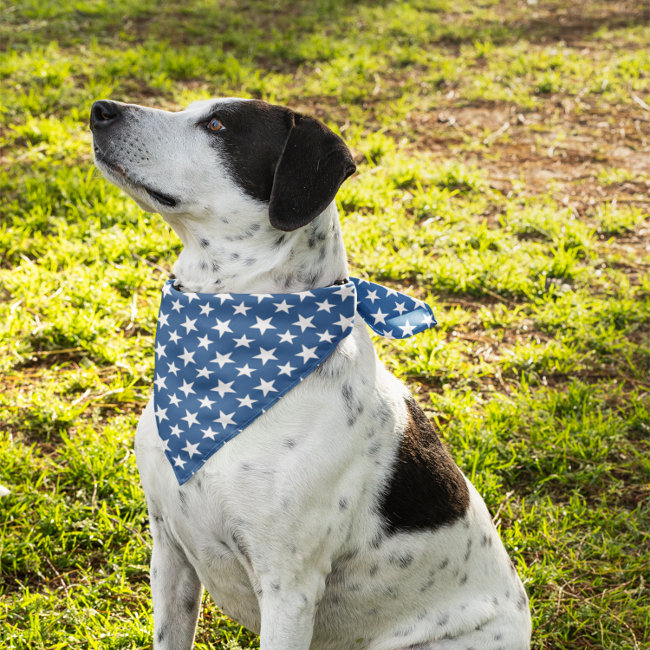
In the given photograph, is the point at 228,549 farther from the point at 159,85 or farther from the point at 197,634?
the point at 159,85

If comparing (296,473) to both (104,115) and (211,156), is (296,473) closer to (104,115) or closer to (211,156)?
(211,156)

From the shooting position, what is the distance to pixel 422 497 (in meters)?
2.49

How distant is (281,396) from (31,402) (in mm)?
2044

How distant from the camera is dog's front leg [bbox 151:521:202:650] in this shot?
262 centimetres

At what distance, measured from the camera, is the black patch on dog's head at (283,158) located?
2.32m

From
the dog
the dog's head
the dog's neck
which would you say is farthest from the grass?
the dog's head

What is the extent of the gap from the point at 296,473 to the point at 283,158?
921mm

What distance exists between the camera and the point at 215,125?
2.53m

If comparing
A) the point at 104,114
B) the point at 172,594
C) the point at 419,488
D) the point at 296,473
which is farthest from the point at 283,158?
the point at 172,594

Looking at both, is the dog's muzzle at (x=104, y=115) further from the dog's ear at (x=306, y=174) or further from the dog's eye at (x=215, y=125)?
the dog's ear at (x=306, y=174)

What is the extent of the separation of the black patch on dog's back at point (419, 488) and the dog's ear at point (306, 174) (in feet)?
2.34

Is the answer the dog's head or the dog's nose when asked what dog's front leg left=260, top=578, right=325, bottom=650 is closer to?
the dog's head

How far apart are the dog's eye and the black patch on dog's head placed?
0.04ft

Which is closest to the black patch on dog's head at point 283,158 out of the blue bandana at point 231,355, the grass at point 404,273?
the blue bandana at point 231,355
